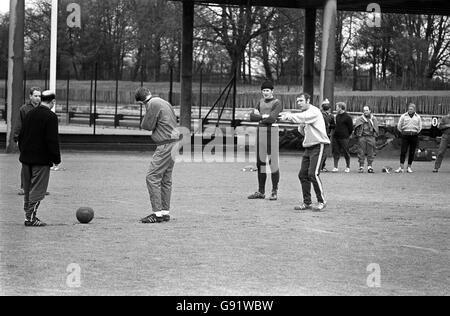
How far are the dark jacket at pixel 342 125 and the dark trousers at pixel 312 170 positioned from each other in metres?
11.2

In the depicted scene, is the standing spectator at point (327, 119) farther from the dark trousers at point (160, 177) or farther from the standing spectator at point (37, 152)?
the standing spectator at point (37, 152)

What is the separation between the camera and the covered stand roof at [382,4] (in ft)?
127

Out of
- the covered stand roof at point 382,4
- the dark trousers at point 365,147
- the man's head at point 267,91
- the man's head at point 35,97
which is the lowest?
the dark trousers at point 365,147

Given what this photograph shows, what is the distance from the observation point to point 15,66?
32156mm

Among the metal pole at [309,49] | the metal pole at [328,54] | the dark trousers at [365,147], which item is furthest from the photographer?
the metal pole at [309,49]

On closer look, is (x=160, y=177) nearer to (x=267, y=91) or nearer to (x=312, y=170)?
(x=312, y=170)

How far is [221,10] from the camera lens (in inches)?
2104

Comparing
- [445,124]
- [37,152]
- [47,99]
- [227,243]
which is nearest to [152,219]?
[37,152]

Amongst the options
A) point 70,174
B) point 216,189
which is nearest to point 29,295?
point 216,189

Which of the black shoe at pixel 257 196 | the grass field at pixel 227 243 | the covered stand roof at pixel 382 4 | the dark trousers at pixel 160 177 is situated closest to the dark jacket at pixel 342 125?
the grass field at pixel 227 243

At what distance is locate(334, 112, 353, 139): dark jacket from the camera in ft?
92.6

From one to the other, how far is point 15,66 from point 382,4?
15.0 meters

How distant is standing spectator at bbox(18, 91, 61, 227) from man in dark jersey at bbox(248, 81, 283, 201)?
4.84m
